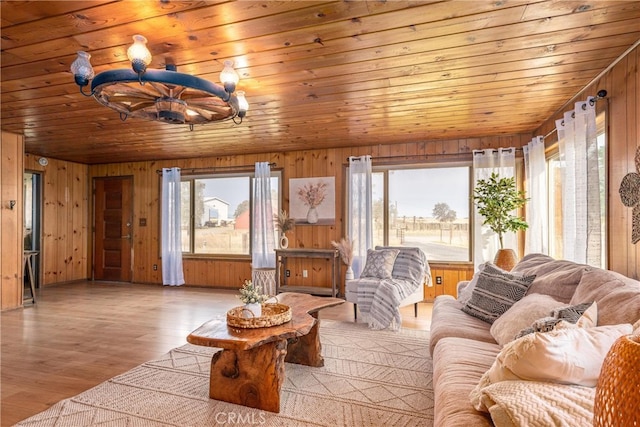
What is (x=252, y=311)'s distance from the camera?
2391 mm

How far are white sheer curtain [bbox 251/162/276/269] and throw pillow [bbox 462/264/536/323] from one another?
353 centimetres

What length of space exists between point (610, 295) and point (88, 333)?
4.30 meters

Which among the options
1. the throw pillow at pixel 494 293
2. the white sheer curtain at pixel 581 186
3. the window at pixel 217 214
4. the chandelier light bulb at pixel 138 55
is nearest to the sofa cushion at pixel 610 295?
the throw pillow at pixel 494 293

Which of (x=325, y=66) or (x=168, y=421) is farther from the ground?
(x=325, y=66)

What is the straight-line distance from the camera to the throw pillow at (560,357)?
116 cm

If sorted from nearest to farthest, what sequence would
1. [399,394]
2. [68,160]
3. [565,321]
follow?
[565,321] → [399,394] → [68,160]

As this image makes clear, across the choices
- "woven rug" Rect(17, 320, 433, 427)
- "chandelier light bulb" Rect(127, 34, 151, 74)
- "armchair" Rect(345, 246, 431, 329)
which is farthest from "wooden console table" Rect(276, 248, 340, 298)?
"chandelier light bulb" Rect(127, 34, 151, 74)

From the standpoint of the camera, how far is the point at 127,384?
8.39ft

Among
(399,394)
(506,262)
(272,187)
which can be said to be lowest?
(399,394)

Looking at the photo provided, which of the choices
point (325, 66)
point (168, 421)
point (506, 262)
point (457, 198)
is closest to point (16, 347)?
point (168, 421)

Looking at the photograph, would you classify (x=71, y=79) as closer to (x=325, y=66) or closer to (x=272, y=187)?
(x=325, y=66)

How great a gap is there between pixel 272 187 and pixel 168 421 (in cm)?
425

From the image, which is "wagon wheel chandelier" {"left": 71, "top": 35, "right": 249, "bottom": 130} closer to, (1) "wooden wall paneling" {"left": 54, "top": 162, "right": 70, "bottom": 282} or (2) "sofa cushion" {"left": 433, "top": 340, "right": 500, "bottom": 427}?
(2) "sofa cushion" {"left": 433, "top": 340, "right": 500, "bottom": 427}

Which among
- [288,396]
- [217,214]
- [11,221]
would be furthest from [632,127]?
[11,221]
